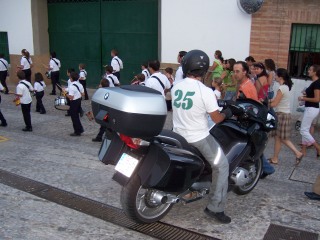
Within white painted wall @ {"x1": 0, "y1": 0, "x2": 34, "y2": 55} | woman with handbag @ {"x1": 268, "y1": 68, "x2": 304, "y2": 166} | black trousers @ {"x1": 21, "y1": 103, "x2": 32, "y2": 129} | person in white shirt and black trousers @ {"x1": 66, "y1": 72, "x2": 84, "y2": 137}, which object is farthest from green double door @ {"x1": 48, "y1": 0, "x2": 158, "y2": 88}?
woman with handbag @ {"x1": 268, "y1": 68, "x2": 304, "y2": 166}

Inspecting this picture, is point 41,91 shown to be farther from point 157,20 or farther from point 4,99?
point 157,20

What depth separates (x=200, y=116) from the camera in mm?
4039

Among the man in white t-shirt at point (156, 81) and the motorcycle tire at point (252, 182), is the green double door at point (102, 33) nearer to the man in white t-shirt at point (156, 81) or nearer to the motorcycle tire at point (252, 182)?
the man in white t-shirt at point (156, 81)

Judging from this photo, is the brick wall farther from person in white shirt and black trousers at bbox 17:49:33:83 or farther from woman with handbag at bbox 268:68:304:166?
person in white shirt and black trousers at bbox 17:49:33:83

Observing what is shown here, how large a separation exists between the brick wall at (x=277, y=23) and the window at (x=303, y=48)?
0.17 metres

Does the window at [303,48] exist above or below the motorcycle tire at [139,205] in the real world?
above

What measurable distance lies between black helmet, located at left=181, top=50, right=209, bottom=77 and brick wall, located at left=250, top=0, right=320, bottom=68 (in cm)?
656

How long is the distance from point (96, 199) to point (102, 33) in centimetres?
1014

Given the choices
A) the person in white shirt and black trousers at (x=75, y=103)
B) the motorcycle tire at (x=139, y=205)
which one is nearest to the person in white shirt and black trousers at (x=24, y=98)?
the person in white shirt and black trousers at (x=75, y=103)

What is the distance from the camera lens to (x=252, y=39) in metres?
10.4

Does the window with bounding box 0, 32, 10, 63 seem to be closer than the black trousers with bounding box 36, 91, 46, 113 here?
No

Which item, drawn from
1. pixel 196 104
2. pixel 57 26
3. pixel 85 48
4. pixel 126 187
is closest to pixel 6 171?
pixel 126 187

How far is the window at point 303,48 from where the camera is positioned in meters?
9.72

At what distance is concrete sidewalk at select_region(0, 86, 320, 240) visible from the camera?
4.13 metres
